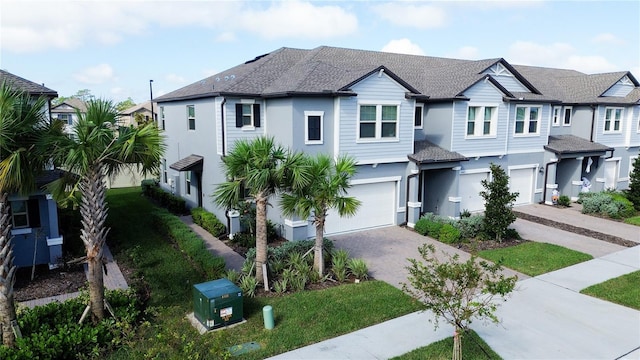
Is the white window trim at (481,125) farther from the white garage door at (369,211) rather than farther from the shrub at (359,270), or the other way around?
the shrub at (359,270)

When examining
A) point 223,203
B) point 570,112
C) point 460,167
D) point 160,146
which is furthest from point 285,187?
point 570,112

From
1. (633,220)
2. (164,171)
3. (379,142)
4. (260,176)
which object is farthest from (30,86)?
(633,220)

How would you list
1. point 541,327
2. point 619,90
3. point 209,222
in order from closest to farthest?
point 541,327 → point 209,222 → point 619,90

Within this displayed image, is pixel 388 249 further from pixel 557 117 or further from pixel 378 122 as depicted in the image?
pixel 557 117

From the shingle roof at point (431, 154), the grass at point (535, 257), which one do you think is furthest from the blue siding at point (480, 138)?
the grass at point (535, 257)

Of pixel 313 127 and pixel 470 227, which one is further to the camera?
pixel 470 227

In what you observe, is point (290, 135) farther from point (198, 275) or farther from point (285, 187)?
point (198, 275)

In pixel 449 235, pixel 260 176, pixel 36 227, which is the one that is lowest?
pixel 449 235

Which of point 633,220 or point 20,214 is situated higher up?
point 20,214
